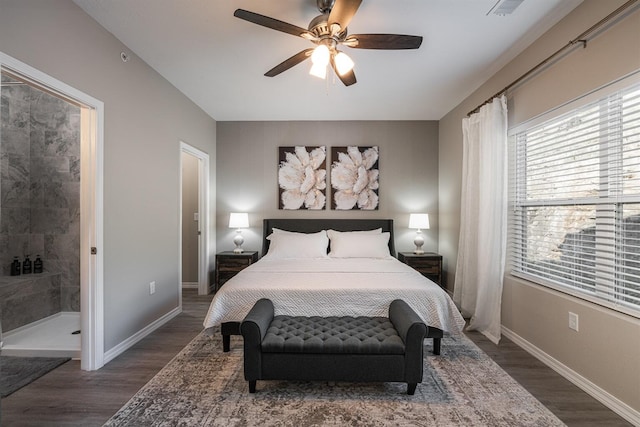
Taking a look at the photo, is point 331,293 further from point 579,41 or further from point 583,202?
point 579,41

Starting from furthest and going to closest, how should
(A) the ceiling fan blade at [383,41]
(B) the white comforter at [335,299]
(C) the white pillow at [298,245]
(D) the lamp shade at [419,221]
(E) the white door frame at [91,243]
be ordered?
(D) the lamp shade at [419,221]
(C) the white pillow at [298,245]
(B) the white comforter at [335,299]
(E) the white door frame at [91,243]
(A) the ceiling fan blade at [383,41]

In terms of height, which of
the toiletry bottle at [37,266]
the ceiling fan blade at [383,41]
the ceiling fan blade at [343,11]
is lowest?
the toiletry bottle at [37,266]

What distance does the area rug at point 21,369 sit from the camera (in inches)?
88.6

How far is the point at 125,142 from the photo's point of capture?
2.84 meters

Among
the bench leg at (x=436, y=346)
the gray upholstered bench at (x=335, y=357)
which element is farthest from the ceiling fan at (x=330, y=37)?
the bench leg at (x=436, y=346)

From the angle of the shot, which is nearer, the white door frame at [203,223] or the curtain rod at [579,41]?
the curtain rod at [579,41]

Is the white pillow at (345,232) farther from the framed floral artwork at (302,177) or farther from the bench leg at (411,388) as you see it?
the bench leg at (411,388)

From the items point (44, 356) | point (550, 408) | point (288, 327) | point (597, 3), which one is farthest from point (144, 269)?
point (597, 3)

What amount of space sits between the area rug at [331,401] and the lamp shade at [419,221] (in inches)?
89.3

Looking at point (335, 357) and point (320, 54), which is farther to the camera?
point (320, 54)

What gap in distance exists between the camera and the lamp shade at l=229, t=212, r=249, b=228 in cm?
470

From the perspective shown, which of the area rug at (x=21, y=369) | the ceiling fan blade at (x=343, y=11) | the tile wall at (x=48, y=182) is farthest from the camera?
the tile wall at (x=48, y=182)

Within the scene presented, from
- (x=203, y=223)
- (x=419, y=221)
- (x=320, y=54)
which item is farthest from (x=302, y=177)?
(x=320, y=54)

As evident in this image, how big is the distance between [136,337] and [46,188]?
2212 millimetres
